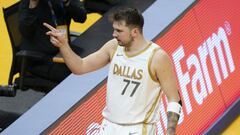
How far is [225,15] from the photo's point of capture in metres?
7.30

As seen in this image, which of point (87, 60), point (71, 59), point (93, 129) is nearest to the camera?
point (71, 59)

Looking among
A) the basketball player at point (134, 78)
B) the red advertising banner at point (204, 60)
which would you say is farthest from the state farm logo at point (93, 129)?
the basketball player at point (134, 78)

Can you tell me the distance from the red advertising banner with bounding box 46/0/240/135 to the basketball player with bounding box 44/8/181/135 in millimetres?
824

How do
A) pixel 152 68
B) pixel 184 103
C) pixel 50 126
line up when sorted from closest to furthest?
pixel 152 68
pixel 50 126
pixel 184 103

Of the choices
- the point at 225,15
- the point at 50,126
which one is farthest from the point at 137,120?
the point at 225,15

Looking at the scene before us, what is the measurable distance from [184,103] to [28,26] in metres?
1.64

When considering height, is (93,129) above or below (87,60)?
below

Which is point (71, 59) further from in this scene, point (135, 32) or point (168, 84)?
point (168, 84)

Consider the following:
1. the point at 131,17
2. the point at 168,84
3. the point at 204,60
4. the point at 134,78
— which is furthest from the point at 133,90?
the point at 204,60

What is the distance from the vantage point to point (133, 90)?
5012mm

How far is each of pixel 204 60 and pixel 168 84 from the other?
2.00 m

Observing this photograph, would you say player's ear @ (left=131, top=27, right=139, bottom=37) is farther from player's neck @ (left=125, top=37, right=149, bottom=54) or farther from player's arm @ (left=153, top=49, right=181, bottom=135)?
player's arm @ (left=153, top=49, right=181, bottom=135)

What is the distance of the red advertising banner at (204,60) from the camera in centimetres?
657

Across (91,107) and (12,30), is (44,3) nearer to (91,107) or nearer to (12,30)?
(12,30)
